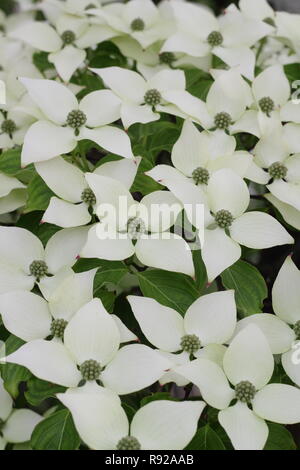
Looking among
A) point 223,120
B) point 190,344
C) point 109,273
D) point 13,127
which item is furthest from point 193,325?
point 13,127

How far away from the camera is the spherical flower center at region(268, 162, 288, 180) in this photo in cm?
98

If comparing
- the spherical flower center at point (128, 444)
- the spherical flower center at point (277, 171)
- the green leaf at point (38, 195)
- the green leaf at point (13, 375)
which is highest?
the spherical flower center at point (277, 171)

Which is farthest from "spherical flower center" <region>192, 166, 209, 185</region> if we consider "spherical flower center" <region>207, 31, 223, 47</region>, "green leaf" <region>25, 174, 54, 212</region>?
"spherical flower center" <region>207, 31, 223, 47</region>

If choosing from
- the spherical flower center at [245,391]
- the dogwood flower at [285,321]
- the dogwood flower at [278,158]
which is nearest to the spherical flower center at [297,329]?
the dogwood flower at [285,321]

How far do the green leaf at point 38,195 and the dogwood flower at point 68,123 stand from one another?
0.04 m

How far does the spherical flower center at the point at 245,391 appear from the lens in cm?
77

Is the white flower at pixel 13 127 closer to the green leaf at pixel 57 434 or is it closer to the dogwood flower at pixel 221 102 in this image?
the dogwood flower at pixel 221 102

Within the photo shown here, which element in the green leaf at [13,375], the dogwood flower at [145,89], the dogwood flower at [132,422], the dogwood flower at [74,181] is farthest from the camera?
the dogwood flower at [145,89]

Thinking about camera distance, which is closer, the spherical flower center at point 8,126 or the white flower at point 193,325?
the white flower at point 193,325

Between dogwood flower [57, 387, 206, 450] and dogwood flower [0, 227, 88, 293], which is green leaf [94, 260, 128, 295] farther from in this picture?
dogwood flower [57, 387, 206, 450]

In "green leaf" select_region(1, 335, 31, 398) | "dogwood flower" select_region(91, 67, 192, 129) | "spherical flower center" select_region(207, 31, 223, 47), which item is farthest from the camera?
"spherical flower center" select_region(207, 31, 223, 47)

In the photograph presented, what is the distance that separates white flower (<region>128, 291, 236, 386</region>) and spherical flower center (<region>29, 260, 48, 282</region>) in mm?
141

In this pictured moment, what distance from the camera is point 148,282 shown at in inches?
33.8

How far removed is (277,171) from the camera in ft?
3.21
